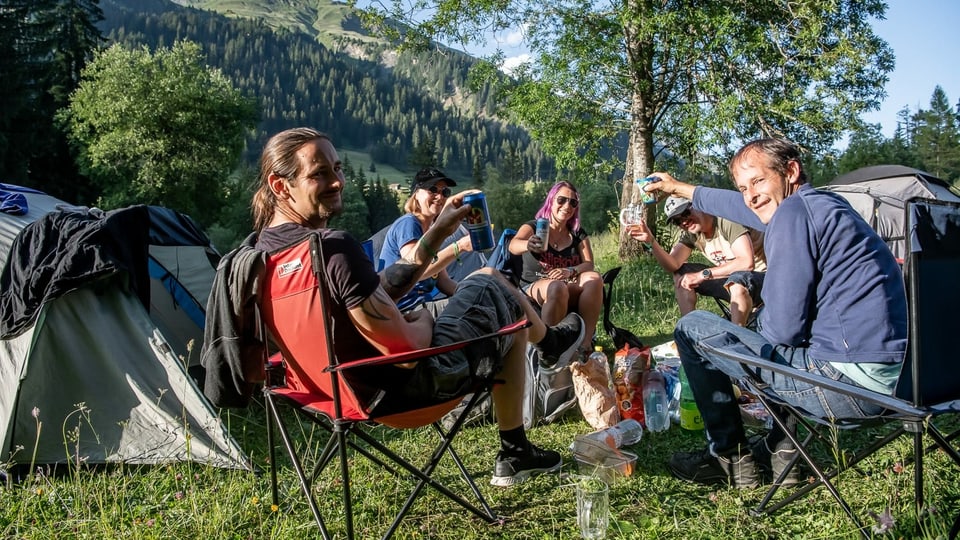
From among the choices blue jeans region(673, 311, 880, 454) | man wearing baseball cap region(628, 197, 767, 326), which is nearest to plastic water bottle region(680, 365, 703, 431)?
blue jeans region(673, 311, 880, 454)

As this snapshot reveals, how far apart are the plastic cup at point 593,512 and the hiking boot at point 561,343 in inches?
44.6

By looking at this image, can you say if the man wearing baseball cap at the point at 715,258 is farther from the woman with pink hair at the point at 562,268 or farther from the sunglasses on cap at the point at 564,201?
the sunglasses on cap at the point at 564,201

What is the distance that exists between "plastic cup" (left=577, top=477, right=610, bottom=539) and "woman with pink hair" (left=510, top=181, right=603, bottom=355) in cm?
186

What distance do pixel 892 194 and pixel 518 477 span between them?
4648mm

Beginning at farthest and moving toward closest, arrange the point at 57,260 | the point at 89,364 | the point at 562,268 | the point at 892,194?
the point at 892,194, the point at 562,268, the point at 89,364, the point at 57,260

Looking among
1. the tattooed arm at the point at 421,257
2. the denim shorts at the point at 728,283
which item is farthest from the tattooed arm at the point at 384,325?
the denim shorts at the point at 728,283

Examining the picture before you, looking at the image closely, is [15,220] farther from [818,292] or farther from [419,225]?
[818,292]

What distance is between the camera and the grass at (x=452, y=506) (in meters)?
2.21

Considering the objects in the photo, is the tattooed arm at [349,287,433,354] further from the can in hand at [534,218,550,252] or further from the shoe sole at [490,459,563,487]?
the can in hand at [534,218,550,252]

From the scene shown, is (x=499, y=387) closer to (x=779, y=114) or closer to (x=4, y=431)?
(x=4, y=431)

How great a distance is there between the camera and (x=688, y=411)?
10.7ft

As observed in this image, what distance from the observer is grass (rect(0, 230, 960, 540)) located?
221 centimetres

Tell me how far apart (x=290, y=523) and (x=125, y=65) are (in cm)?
3518

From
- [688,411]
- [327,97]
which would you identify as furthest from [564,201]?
[327,97]
